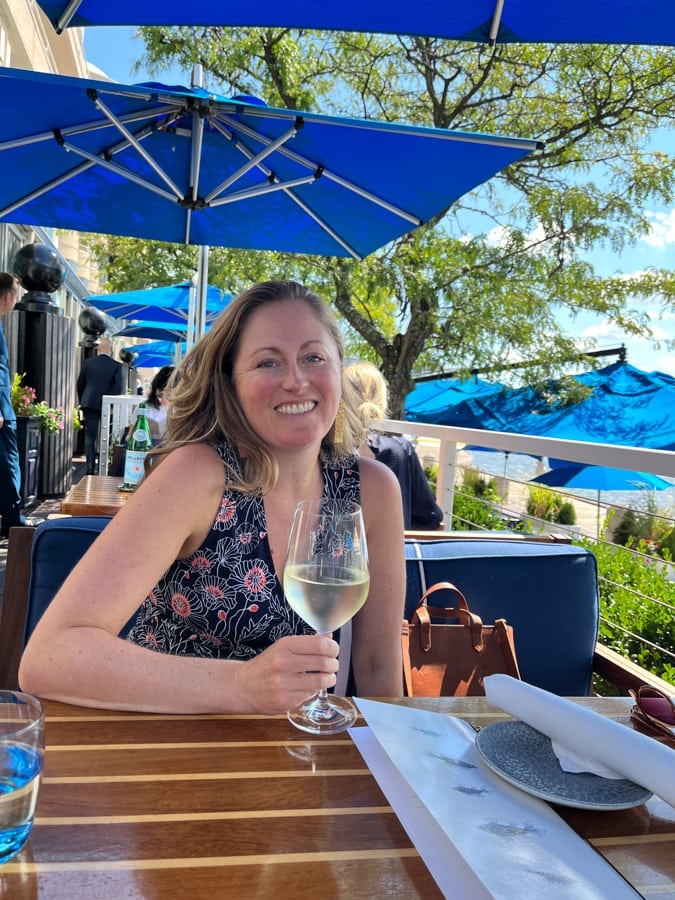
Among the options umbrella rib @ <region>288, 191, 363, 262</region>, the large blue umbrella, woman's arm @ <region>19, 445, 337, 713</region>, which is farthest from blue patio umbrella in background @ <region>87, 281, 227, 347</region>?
woman's arm @ <region>19, 445, 337, 713</region>

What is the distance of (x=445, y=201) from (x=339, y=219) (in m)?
0.87

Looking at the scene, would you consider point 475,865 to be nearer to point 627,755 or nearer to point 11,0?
point 627,755

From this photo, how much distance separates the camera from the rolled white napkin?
0.79 meters

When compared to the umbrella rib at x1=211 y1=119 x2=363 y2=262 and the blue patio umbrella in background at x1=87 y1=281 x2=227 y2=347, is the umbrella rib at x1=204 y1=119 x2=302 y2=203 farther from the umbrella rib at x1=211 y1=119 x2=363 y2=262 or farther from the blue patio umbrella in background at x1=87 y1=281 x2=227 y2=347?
the blue patio umbrella in background at x1=87 y1=281 x2=227 y2=347

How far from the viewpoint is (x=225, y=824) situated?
75cm

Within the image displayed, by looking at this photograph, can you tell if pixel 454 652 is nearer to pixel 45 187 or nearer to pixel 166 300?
pixel 45 187

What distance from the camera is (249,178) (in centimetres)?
445

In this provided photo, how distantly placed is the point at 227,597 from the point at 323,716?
0.52 meters

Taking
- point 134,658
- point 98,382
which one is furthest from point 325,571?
point 98,382

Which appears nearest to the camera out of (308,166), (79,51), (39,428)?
(308,166)

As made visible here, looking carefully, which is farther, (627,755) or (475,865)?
(627,755)

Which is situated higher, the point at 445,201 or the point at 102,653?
the point at 445,201

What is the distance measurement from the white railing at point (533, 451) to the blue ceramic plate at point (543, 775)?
1875 millimetres

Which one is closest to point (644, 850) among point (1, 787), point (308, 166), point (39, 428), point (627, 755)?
point (627, 755)
